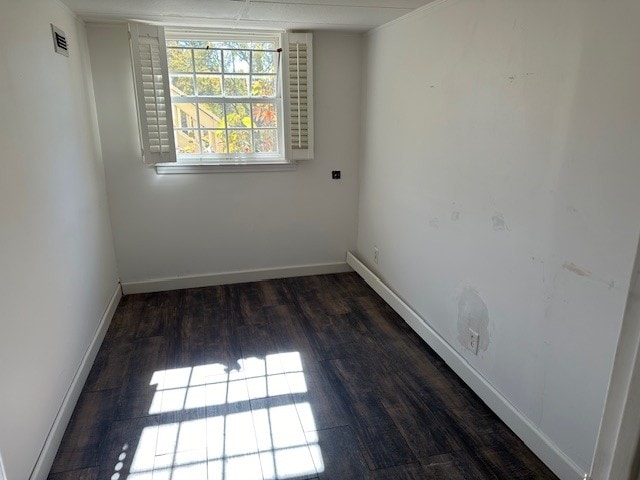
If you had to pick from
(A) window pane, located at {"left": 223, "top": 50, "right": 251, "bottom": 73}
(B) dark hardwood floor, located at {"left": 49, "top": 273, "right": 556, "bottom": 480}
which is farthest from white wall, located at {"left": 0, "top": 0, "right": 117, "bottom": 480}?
(A) window pane, located at {"left": 223, "top": 50, "right": 251, "bottom": 73}

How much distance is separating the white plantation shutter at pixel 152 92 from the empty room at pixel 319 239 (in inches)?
0.8

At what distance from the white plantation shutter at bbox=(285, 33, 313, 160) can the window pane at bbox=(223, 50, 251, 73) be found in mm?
348

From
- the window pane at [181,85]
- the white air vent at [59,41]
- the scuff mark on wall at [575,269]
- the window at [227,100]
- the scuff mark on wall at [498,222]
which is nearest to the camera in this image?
the scuff mark on wall at [575,269]

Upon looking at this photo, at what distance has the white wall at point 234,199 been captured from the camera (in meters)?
3.37

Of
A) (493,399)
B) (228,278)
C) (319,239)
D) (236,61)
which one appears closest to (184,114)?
(236,61)

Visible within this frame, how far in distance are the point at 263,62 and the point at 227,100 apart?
0.45 m

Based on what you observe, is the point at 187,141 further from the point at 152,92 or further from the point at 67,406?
the point at 67,406

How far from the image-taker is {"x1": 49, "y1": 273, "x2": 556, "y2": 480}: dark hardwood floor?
1925mm

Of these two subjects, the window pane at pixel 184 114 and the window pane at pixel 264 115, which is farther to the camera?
the window pane at pixel 264 115

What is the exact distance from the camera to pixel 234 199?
12.4 ft

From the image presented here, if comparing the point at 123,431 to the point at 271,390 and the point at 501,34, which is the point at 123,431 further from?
the point at 501,34

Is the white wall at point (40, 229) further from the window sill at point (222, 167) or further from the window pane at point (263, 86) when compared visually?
the window pane at point (263, 86)

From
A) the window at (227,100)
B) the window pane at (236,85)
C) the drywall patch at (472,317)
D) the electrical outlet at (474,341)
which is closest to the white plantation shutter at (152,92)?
the window at (227,100)

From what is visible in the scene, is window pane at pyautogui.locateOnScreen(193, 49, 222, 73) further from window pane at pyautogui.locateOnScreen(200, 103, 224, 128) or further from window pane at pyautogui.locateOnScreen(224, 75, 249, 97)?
window pane at pyautogui.locateOnScreen(200, 103, 224, 128)
